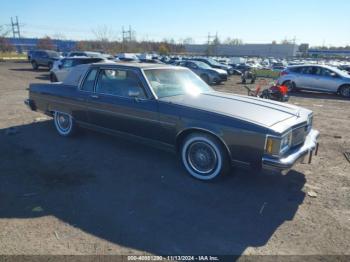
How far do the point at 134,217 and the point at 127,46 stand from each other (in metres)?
77.5

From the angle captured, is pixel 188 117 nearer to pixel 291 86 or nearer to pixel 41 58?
pixel 291 86

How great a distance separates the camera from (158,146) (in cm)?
448

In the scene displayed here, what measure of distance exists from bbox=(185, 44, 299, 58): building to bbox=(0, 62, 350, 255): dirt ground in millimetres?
99221

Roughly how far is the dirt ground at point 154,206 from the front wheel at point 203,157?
17 centimetres

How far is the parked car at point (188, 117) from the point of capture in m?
3.54

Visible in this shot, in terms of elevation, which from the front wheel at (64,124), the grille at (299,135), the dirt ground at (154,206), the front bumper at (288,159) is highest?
the grille at (299,135)

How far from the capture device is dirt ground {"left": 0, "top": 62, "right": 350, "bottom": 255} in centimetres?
282

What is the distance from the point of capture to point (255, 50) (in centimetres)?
10844

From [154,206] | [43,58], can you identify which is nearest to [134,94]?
[154,206]

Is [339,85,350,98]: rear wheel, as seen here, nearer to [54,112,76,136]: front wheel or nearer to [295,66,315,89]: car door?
[295,66,315,89]: car door

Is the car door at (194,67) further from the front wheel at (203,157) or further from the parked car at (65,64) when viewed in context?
the front wheel at (203,157)

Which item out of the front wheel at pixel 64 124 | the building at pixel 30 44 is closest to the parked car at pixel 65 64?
the front wheel at pixel 64 124

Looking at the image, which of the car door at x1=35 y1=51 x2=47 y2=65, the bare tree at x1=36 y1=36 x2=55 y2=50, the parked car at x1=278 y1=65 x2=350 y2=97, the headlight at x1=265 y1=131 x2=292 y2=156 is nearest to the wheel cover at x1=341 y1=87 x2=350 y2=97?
the parked car at x1=278 y1=65 x2=350 y2=97

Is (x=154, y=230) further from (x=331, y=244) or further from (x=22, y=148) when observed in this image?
(x=22, y=148)
